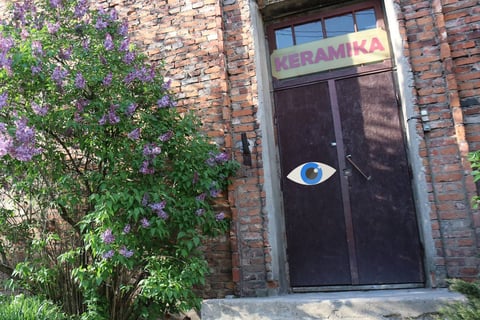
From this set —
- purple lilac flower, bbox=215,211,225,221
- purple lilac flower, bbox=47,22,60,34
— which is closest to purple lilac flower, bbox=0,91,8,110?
purple lilac flower, bbox=47,22,60,34

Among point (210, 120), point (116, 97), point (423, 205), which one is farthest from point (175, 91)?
point (423, 205)

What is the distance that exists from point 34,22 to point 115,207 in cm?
223

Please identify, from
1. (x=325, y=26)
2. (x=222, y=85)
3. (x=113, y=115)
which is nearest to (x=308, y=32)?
(x=325, y=26)

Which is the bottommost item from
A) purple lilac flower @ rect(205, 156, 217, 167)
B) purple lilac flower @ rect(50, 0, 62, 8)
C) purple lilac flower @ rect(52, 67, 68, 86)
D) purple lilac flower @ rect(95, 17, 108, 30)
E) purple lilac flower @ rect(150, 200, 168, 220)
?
purple lilac flower @ rect(150, 200, 168, 220)

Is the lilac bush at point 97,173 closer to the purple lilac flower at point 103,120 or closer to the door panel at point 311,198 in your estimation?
the purple lilac flower at point 103,120

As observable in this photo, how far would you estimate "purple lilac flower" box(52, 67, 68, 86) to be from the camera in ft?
11.1

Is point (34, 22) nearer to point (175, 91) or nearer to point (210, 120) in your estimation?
point (175, 91)

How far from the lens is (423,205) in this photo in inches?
139

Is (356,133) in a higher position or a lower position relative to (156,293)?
higher

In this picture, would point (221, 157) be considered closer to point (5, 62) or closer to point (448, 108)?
point (5, 62)

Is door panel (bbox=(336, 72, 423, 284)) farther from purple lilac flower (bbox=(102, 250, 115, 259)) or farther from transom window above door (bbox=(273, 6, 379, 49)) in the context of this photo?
purple lilac flower (bbox=(102, 250, 115, 259))

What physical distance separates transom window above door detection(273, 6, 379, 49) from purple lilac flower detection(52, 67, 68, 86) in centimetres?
239

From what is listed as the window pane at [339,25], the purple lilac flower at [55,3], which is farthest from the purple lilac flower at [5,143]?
the window pane at [339,25]

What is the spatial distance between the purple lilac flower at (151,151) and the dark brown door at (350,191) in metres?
1.51
